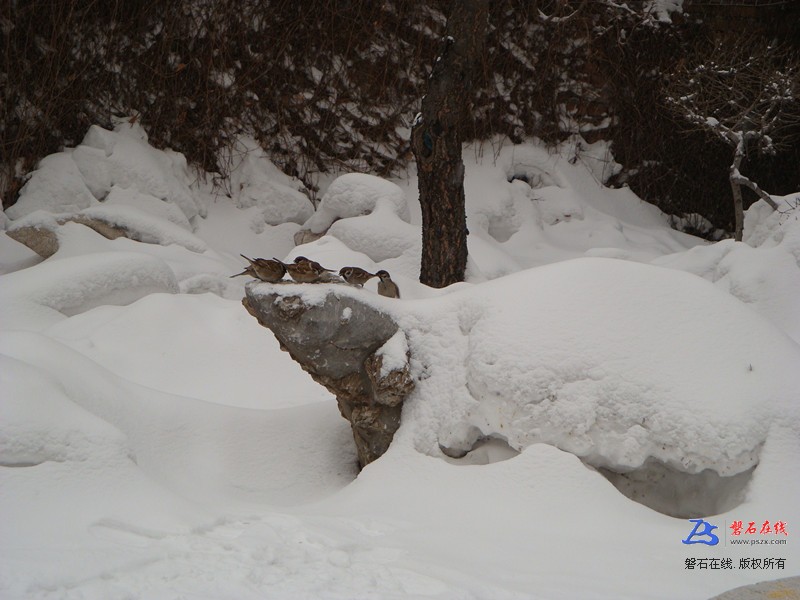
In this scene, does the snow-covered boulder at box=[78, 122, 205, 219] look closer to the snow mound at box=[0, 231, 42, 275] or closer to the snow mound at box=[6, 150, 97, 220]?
the snow mound at box=[6, 150, 97, 220]

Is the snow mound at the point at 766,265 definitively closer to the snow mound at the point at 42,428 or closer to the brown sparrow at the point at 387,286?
the brown sparrow at the point at 387,286

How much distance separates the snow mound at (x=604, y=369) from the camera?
267 cm

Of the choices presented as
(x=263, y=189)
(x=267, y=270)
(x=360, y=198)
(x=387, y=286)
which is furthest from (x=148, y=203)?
(x=267, y=270)

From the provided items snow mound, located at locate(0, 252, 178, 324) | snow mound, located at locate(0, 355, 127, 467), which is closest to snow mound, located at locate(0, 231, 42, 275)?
snow mound, located at locate(0, 252, 178, 324)

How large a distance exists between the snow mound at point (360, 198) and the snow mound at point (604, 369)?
11.6ft

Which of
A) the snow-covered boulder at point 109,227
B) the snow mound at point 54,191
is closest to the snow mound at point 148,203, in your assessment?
the snow-covered boulder at point 109,227

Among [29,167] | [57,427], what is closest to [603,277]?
[57,427]

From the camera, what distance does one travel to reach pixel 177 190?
7363mm

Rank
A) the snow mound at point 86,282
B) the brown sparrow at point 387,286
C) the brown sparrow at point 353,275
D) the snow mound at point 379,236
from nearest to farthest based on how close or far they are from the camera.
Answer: the brown sparrow at point 353,275 → the brown sparrow at point 387,286 → the snow mound at point 86,282 → the snow mound at point 379,236

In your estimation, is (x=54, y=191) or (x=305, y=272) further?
(x=54, y=191)

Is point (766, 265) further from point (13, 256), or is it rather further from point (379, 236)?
point (13, 256)

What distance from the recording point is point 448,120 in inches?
194

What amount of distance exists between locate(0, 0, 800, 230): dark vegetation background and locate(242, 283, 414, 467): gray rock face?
5.06 meters

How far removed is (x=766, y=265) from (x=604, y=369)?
111 inches
